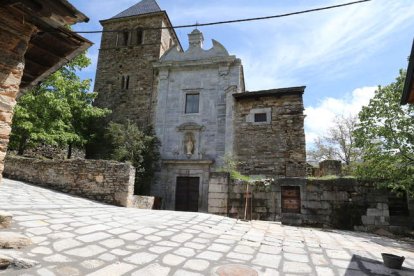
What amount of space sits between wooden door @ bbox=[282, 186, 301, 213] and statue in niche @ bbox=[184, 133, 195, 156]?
Result: 721 cm

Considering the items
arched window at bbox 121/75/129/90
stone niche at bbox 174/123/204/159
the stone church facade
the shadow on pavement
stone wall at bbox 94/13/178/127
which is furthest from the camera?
arched window at bbox 121/75/129/90

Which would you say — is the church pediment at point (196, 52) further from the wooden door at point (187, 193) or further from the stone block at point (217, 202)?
the stone block at point (217, 202)

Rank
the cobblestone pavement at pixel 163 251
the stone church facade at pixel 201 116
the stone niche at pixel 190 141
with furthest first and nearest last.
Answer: the stone niche at pixel 190 141 → the stone church facade at pixel 201 116 → the cobblestone pavement at pixel 163 251

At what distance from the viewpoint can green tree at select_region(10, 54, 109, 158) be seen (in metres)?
12.1

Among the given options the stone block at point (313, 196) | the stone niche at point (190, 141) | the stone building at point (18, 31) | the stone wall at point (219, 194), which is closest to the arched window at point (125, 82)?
the stone niche at point (190, 141)

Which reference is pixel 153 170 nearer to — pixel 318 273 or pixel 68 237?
pixel 68 237

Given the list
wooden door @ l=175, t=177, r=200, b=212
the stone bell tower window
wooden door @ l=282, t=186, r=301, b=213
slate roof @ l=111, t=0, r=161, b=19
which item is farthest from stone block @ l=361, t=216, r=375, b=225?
slate roof @ l=111, t=0, r=161, b=19

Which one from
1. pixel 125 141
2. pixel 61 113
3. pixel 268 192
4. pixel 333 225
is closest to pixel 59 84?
pixel 61 113

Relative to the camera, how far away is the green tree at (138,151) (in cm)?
1371

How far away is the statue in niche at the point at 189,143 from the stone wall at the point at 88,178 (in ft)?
17.6

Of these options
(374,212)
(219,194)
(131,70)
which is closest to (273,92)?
(219,194)

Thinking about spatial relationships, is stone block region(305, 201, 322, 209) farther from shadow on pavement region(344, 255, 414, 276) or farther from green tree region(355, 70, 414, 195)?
shadow on pavement region(344, 255, 414, 276)

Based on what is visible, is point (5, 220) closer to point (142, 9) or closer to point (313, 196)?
point (313, 196)

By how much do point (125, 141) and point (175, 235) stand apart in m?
10.6
